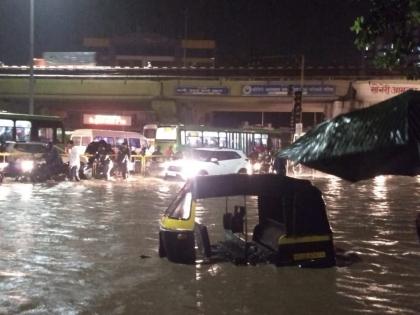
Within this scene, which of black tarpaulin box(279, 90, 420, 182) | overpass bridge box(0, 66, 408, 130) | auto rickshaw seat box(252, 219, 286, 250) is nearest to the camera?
black tarpaulin box(279, 90, 420, 182)

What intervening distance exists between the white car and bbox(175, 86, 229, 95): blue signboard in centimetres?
1891

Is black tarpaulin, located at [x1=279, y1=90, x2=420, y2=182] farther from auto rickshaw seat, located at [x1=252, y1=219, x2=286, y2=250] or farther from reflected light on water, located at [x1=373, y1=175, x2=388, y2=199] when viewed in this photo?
reflected light on water, located at [x1=373, y1=175, x2=388, y2=199]

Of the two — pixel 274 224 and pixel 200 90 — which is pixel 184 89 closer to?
pixel 200 90

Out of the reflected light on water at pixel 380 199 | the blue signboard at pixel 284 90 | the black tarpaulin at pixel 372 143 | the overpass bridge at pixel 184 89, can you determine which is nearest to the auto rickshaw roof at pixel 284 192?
the black tarpaulin at pixel 372 143

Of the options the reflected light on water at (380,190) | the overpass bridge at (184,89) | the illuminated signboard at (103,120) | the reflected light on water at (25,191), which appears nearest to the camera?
the reflected light on water at (25,191)

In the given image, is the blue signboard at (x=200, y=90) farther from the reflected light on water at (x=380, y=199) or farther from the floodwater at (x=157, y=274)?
the floodwater at (x=157, y=274)

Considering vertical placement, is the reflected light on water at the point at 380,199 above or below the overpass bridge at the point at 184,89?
below

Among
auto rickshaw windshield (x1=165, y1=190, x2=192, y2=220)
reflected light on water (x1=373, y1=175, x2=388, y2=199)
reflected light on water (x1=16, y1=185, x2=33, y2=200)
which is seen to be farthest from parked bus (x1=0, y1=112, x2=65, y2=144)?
auto rickshaw windshield (x1=165, y1=190, x2=192, y2=220)

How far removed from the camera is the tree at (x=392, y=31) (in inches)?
208

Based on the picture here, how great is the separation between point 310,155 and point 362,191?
19.1 meters

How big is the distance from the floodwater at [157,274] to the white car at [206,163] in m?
10.4

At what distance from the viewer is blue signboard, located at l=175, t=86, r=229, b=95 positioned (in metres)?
46.5

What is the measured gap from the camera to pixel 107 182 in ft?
81.8

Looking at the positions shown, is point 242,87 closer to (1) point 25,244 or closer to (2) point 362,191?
(2) point 362,191
